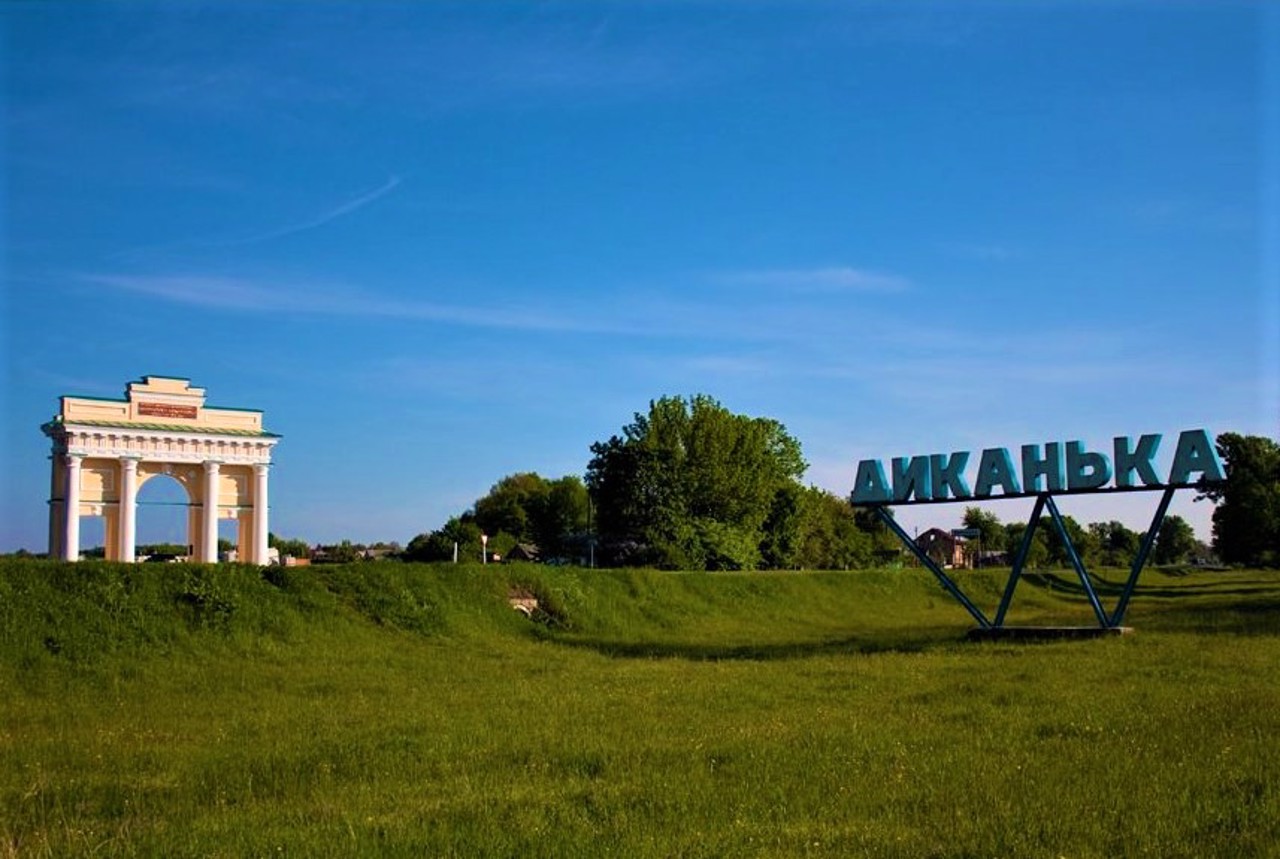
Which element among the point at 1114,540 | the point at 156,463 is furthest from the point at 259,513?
the point at 1114,540

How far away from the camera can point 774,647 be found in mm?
35094

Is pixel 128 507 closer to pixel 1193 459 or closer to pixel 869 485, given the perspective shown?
pixel 869 485

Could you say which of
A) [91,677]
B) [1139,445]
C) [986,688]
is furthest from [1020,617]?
[91,677]

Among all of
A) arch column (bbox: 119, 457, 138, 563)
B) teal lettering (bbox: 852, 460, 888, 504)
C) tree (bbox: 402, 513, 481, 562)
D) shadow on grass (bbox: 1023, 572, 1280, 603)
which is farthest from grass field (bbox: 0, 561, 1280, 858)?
tree (bbox: 402, 513, 481, 562)

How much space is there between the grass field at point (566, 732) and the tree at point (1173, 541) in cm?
14432

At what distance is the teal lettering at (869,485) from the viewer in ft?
116

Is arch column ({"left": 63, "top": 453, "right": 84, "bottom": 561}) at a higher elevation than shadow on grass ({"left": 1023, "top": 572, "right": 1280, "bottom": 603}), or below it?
higher

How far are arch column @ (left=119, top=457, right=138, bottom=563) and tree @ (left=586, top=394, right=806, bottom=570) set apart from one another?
105 ft

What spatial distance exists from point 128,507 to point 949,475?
34373 mm

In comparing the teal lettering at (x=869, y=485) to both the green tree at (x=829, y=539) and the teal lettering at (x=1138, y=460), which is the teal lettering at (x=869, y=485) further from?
the green tree at (x=829, y=539)

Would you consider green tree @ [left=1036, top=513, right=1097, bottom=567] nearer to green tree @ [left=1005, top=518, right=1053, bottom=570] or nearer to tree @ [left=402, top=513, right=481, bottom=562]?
green tree @ [left=1005, top=518, right=1053, bottom=570]

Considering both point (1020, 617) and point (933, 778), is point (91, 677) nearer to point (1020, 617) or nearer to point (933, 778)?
point (933, 778)

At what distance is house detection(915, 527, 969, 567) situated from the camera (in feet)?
485

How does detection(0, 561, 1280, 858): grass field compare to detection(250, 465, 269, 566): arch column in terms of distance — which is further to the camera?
detection(250, 465, 269, 566): arch column
